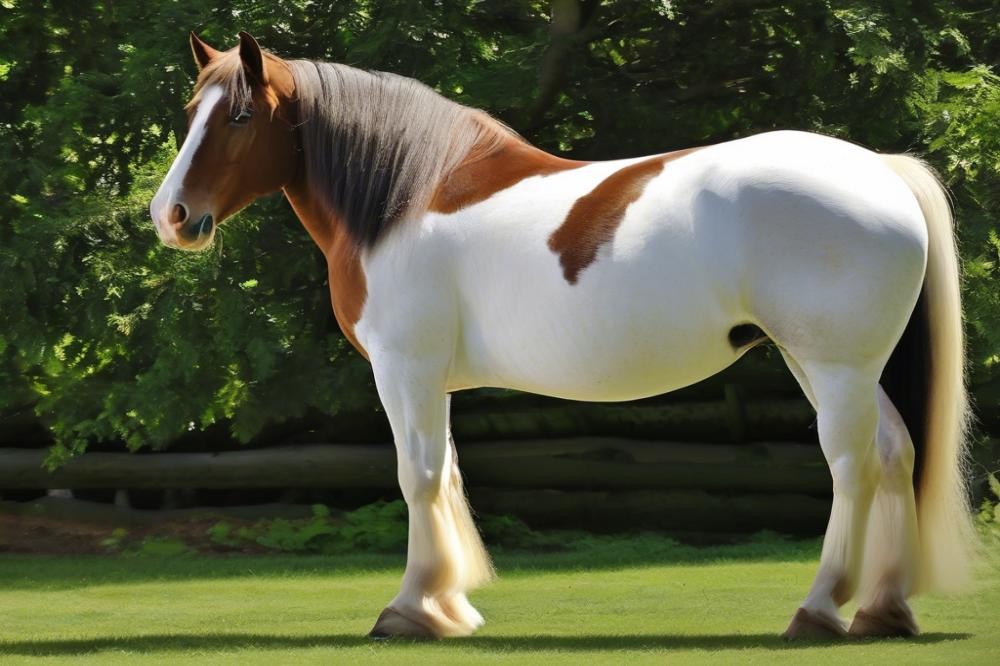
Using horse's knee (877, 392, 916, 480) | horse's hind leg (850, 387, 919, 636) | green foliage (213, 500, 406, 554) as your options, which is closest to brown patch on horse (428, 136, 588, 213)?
horse's knee (877, 392, 916, 480)

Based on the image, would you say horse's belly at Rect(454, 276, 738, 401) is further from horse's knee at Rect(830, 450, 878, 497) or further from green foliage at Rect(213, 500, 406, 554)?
green foliage at Rect(213, 500, 406, 554)

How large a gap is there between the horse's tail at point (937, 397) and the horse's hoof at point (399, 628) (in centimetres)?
180

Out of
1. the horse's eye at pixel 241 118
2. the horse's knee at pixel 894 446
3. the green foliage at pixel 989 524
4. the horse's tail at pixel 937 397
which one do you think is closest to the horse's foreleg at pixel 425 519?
the horse's eye at pixel 241 118

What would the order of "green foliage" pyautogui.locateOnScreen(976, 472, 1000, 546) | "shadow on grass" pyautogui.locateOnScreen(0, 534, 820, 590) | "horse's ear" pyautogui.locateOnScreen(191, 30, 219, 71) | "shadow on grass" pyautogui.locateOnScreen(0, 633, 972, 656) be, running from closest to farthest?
"shadow on grass" pyautogui.locateOnScreen(0, 633, 972, 656) → "horse's ear" pyautogui.locateOnScreen(191, 30, 219, 71) → "green foliage" pyautogui.locateOnScreen(976, 472, 1000, 546) → "shadow on grass" pyautogui.locateOnScreen(0, 534, 820, 590)

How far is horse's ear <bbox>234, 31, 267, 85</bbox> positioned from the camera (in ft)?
16.8

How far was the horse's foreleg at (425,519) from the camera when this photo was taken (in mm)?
5129

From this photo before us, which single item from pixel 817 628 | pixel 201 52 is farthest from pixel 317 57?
pixel 817 628

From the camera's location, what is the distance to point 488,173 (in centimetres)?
527

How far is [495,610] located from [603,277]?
199 centimetres

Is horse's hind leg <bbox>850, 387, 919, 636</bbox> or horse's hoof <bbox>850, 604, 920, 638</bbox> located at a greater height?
horse's hind leg <bbox>850, 387, 919, 636</bbox>

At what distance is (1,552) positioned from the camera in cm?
981

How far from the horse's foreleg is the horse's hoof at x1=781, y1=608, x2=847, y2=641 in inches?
48.8

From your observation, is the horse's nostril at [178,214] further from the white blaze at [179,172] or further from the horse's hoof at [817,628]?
the horse's hoof at [817,628]

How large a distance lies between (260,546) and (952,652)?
6.01m
